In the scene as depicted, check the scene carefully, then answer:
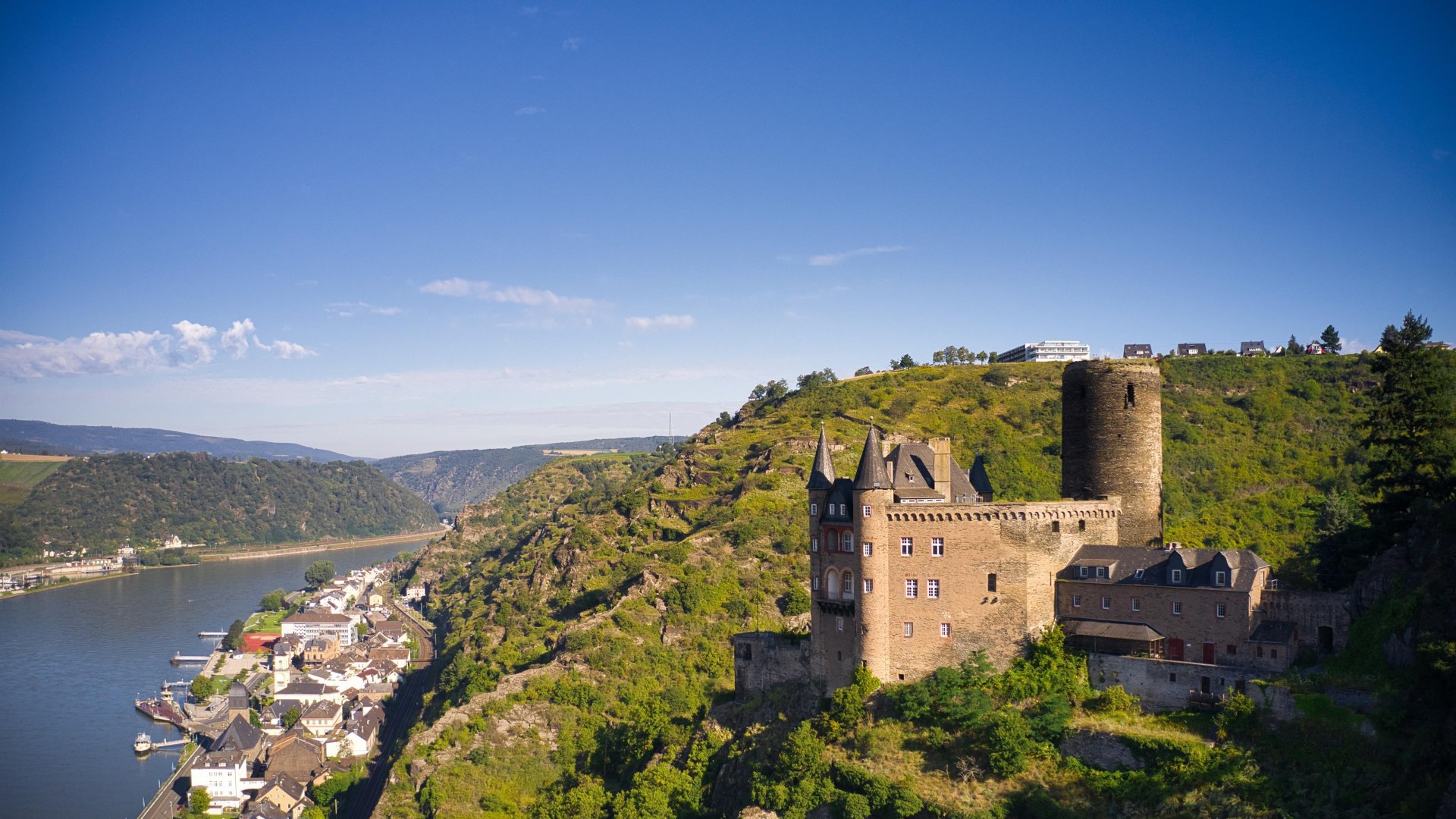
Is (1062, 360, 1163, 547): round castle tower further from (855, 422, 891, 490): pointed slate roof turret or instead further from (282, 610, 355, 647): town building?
(282, 610, 355, 647): town building

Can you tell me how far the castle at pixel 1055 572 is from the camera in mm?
40281

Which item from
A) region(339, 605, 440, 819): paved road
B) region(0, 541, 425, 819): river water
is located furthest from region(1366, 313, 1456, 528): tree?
region(0, 541, 425, 819): river water

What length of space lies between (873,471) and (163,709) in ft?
339

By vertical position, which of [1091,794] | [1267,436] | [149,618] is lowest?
[149,618]

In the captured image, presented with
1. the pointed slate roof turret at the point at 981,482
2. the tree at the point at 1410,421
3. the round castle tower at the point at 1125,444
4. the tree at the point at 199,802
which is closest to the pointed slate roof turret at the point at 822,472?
the pointed slate roof turret at the point at 981,482

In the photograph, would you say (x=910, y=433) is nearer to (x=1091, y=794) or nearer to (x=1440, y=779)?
(x=1091, y=794)

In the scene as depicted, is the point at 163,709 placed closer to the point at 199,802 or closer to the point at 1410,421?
the point at 199,802

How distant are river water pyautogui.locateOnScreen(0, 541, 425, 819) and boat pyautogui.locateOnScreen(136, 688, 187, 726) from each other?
82cm

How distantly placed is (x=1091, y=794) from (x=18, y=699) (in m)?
127

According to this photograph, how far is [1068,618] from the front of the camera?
146 feet

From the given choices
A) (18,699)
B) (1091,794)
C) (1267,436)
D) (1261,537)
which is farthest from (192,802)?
(1267,436)

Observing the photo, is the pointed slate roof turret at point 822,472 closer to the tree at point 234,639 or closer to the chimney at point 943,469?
the chimney at point 943,469

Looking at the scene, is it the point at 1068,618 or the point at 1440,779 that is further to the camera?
the point at 1068,618

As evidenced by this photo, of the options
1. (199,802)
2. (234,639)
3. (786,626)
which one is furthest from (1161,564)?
(234,639)
